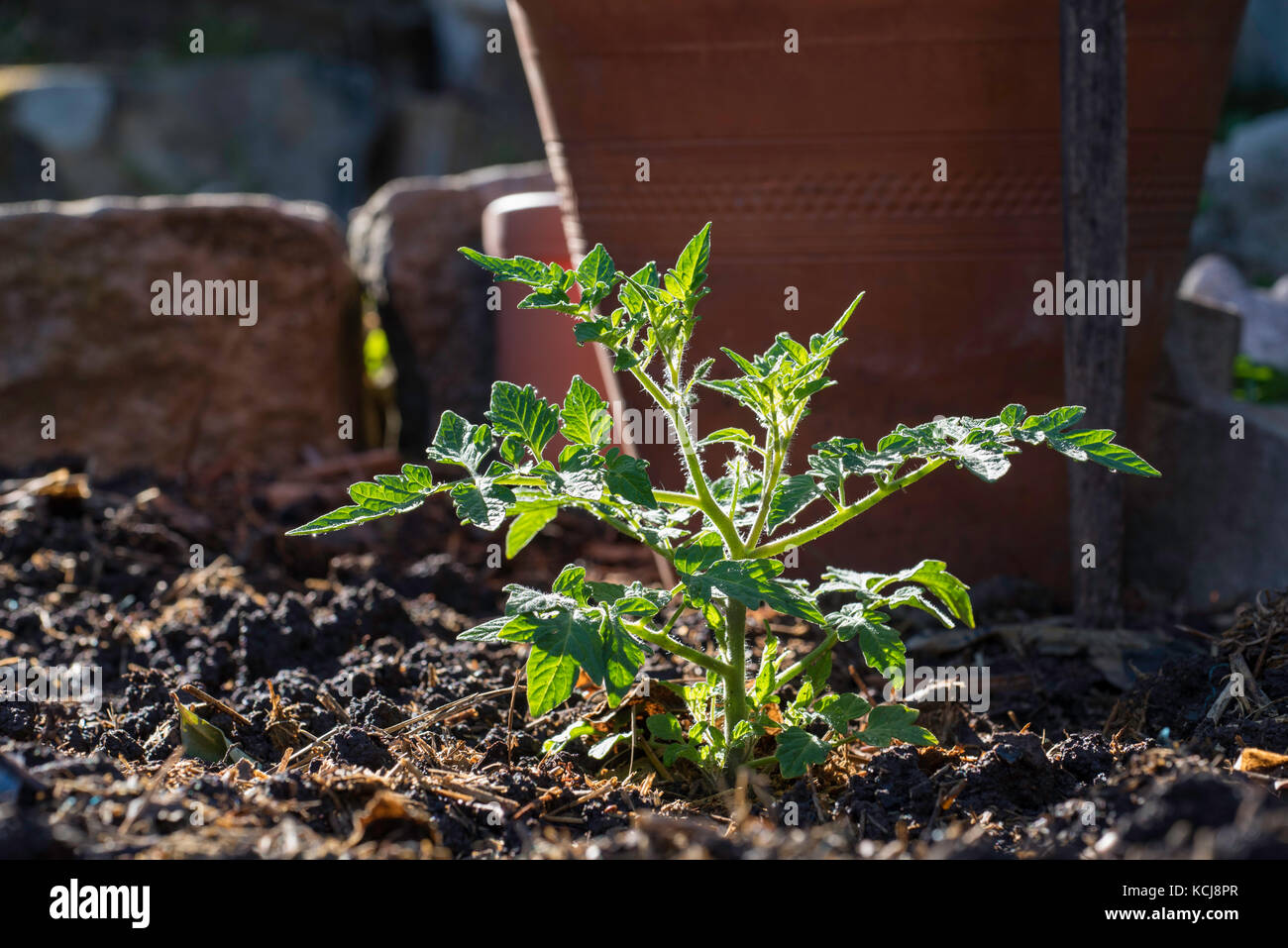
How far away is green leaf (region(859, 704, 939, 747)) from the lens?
1570 mm

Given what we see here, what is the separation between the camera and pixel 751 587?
132cm

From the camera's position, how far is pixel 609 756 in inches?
69.6

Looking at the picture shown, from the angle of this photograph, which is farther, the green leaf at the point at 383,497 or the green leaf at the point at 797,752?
the green leaf at the point at 797,752

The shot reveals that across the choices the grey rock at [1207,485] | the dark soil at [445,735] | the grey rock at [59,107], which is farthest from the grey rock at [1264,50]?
the grey rock at [59,107]

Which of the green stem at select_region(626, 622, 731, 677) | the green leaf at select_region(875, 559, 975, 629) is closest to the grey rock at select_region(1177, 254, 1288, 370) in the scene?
the green leaf at select_region(875, 559, 975, 629)

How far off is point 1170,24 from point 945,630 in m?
1.36

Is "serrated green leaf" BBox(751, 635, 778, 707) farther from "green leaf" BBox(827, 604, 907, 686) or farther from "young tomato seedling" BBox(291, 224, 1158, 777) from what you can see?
"green leaf" BBox(827, 604, 907, 686)

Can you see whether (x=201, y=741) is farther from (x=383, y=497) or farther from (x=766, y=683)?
(x=766, y=683)

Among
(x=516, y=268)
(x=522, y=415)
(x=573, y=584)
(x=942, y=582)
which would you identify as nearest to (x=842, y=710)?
(x=942, y=582)

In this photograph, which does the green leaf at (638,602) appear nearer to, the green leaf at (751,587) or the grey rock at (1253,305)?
the green leaf at (751,587)

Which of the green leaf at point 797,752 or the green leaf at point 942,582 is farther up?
the green leaf at point 942,582

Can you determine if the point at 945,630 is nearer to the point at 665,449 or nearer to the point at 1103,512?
the point at 1103,512

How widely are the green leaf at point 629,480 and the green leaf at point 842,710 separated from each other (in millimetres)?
424

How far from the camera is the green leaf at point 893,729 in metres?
1.57
